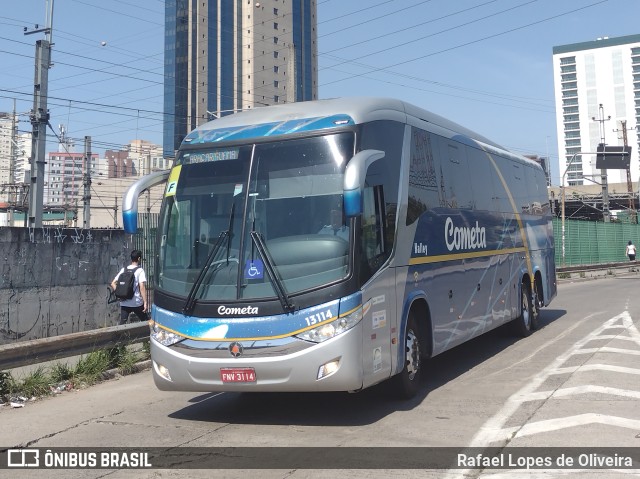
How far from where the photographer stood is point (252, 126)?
25.7ft

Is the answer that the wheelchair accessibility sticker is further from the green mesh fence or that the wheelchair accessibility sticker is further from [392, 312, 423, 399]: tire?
the green mesh fence

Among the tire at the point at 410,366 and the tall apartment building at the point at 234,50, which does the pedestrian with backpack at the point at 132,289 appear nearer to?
the tire at the point at 410,366

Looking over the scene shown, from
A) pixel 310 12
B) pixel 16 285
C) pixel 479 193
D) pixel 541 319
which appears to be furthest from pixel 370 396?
pixel 310 12

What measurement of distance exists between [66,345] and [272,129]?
4.44 meters

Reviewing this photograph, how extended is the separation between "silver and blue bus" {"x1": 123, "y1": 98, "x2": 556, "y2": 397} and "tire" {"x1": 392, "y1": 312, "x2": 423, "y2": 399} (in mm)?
15

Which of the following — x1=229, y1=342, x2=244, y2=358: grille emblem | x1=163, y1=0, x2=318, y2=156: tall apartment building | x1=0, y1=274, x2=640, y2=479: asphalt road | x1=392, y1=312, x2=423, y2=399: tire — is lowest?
x1=0, y1=274, x2=640, y2=479: asphalt road

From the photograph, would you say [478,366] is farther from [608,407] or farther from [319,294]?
[319,294]

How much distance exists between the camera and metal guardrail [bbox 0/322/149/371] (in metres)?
8.78

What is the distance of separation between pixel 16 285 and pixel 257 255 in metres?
7.78

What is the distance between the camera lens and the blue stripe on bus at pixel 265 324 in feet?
22.4

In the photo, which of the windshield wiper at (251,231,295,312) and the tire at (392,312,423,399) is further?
the tire at (392,312,423,399)

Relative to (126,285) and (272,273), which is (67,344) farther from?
(272,273)

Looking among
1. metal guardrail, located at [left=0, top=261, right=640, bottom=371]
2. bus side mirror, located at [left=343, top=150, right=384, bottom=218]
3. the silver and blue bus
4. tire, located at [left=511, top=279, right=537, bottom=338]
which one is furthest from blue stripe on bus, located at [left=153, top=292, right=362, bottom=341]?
tire, located at [left=511, top=279, right=537, bottom=338]

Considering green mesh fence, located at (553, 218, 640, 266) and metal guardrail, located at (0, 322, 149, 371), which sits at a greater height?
green mesh fence, located at (553, 218, 640, 266)
